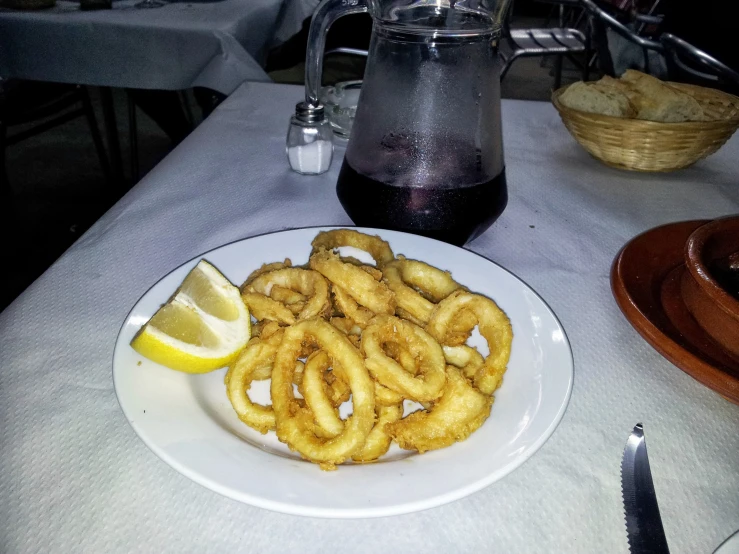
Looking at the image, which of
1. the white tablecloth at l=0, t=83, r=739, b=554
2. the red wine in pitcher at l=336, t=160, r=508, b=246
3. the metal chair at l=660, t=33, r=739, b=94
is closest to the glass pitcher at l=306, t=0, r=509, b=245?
the red wine in pitcher at l=336, t=160, r=508, b=246

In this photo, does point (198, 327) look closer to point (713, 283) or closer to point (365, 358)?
point (365, 358)

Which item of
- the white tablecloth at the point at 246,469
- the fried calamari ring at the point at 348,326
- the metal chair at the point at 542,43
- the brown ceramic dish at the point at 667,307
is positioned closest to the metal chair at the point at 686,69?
the metal chair at the point at 542,43

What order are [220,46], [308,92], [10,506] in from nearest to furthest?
[10,506] → [308,92] → [220,46]

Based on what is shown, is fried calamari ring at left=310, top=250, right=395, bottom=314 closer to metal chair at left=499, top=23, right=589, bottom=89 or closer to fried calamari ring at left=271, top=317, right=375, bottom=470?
fried calamari ring at left=271, top=317, right=375, bottom=470

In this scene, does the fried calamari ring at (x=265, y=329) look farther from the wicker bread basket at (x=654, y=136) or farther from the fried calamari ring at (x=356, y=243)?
the wicker bread basket at (x=654, y=136)

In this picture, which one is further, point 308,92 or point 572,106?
point 572,106

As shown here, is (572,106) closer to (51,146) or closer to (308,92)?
(308,92)

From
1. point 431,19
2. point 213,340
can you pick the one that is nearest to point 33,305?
point 213,340
